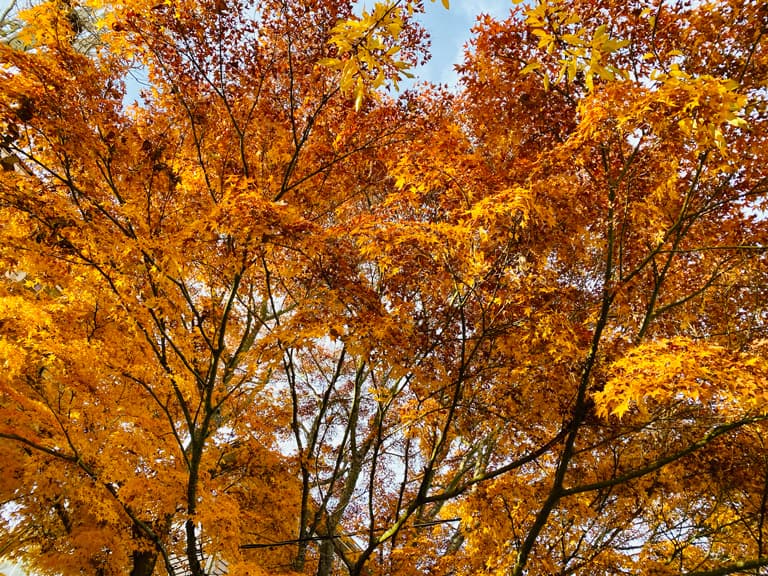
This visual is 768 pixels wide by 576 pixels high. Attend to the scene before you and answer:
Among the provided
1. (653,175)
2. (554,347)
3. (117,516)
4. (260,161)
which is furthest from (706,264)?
(117,516)

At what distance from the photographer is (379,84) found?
1.84 meters

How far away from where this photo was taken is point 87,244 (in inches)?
168

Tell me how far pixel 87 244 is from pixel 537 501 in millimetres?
5776

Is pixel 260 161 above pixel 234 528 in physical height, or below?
above

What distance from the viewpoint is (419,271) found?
16.9ft

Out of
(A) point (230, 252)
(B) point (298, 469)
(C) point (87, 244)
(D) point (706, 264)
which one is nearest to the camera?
(C) point (87, 244)

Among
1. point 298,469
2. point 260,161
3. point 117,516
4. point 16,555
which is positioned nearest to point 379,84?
point 260,161

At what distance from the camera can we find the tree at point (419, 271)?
4.05 metres

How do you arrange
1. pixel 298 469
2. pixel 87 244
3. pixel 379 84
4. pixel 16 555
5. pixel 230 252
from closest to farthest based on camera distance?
pixel 379 84 → pixel 87 244 → pixel 230 252 → pixel 16 555 → pixel 298 469

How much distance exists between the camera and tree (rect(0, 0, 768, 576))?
4.05 meters

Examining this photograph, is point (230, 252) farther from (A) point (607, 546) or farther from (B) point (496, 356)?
(A) point (607, 546)

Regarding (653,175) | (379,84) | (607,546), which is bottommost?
(607,546)

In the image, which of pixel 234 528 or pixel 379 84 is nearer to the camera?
pixel 379 84

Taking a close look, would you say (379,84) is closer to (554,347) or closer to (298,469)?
(554,347)
